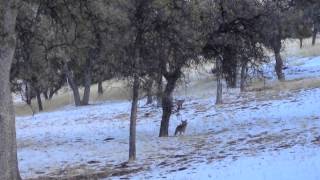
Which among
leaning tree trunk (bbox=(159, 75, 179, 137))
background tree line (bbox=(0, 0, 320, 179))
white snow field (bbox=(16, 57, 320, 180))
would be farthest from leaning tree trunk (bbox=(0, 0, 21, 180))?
leaning tree trunk (bbox=(159, 75, 179, 137))

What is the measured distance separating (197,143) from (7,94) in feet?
28.4

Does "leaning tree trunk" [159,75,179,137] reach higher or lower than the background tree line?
lower

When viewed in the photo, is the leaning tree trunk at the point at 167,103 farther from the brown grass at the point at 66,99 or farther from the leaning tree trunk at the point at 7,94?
the brown grass at the point at 66,99

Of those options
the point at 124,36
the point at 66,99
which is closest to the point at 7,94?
the point at 124,36

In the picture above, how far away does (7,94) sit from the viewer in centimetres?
1266

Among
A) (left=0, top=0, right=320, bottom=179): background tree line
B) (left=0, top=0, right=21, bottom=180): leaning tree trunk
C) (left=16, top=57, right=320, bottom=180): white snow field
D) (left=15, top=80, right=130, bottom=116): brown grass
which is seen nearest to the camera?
(left=0, top=0, right=21, bottom=180): leaning tree trunk

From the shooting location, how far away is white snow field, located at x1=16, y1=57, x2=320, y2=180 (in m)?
12.3

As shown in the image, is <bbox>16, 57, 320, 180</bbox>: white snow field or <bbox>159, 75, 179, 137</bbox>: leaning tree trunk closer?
<bbox>16, 57, 320, 180</bbox>: white snow field

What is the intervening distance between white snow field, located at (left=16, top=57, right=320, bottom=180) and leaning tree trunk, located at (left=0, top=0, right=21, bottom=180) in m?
2.34

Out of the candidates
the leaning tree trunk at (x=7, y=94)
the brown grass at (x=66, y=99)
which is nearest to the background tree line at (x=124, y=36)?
the leaning tree trunk at (x=7, y=94)

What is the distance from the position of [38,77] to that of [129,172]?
20.6 ft

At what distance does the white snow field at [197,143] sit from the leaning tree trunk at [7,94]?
2344mm

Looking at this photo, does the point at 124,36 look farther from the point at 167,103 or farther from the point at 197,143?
the point at 167,103

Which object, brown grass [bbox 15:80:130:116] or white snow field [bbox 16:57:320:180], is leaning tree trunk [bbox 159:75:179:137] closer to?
white snow field [bbox 16:57:320:180]
